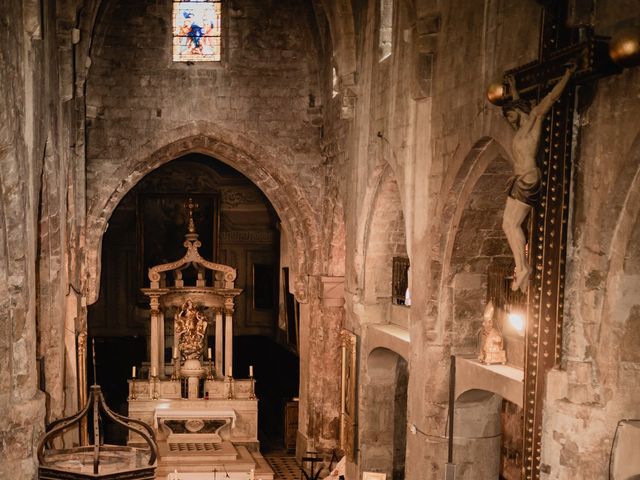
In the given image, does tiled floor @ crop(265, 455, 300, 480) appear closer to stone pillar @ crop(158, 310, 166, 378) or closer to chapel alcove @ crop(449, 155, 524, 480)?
stone pillar @ crop(158, 310, 166, 378)

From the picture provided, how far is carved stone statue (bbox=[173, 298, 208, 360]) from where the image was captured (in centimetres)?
2064

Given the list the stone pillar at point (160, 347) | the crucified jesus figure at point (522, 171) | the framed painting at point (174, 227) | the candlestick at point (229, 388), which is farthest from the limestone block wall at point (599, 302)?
the framed painting at point (174, 227)

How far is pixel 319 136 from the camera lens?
19969 millimetres

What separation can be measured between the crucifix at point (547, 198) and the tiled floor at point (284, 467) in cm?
956

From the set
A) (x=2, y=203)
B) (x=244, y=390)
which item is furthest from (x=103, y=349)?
(x=2, y=203)

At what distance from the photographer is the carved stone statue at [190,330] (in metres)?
20.6

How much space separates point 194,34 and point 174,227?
309 inches

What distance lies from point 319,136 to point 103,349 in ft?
32.5

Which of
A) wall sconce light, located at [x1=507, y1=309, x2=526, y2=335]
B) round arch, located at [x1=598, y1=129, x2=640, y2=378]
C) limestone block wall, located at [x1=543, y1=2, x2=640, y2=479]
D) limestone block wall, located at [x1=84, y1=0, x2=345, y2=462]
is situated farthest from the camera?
limestone block wall, located at [x1=84, y1=0, x2=345, y2=462]

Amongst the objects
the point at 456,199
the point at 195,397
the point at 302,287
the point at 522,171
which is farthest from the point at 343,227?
the point at 522,171

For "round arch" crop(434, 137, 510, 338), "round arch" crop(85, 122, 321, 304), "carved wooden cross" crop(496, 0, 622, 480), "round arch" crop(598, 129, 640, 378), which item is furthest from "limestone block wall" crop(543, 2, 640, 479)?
"round arch" crop(85, 122, 321, 304)

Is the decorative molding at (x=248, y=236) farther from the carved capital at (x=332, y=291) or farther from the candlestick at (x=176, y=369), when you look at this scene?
the carved capital at (x=332, y=291)

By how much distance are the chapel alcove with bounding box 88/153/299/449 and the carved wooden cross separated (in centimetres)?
1533

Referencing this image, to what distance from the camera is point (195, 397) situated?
790 inches
